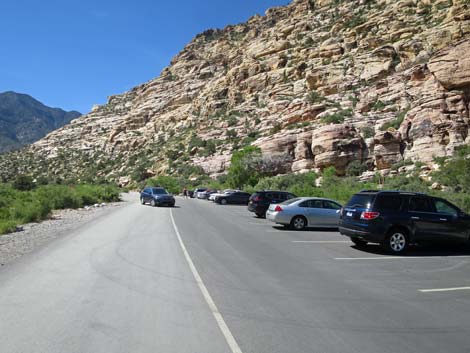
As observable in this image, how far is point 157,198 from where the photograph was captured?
3009 cm

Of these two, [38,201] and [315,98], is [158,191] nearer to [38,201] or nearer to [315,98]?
[38,201]

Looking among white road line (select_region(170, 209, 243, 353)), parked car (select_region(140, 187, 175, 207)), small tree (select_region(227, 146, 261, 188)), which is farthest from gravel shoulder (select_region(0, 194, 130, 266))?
small tree (select_region(227, 146, 261, 188))

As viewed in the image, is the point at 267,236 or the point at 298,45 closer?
the point at 267,236

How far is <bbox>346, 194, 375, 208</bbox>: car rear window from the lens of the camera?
35.4 feet

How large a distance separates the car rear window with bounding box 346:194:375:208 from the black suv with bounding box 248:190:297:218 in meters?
9.97

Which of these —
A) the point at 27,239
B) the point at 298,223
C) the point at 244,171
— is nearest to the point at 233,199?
the point at 244,171

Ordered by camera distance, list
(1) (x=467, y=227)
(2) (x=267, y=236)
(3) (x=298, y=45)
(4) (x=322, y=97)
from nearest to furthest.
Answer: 1. (1) (x=467, y=227)
2. (2) (x=267, y=236)
3. (4) (x=322, y=97)
4. (3) (x=298, y=45)

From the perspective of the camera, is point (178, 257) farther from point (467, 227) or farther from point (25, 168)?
point (25, 168)

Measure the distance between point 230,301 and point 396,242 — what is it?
6722 mm

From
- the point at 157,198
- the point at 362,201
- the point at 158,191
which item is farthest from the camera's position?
the point at 158,191

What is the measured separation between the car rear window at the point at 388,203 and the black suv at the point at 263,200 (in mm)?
10744

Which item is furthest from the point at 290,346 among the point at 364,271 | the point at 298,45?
the point at 298,45

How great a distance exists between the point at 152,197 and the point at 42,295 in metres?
25.4

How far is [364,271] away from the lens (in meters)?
8.31
